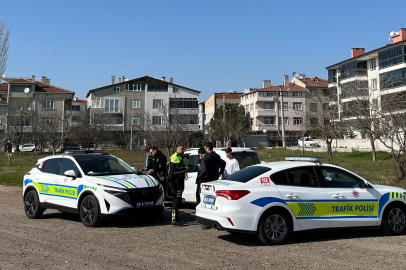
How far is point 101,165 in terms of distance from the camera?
10227 millimetres

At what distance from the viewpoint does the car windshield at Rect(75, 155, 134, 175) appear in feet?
32.8

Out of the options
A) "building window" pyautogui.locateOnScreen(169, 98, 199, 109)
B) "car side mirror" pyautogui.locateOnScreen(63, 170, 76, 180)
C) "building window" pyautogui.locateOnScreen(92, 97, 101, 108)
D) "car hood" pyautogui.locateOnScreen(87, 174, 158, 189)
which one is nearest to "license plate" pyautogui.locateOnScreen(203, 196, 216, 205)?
"car hood" pyautogui.locateOnScreen(87, 174, 158, 189)

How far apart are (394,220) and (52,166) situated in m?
8.37

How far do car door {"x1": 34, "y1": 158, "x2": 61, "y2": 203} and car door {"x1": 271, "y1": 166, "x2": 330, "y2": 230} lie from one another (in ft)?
19.4

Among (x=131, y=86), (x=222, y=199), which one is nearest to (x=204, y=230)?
(x=222, y=199)

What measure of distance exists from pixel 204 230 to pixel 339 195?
301 cm

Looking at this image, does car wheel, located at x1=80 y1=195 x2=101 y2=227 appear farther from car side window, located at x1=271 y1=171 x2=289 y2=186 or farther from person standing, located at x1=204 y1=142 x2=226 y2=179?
A: car side window, located at x1=271 y1=171 x2=289 y2=186

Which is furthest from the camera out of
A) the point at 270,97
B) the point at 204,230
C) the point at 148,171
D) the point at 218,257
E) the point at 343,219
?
the point at 270,97

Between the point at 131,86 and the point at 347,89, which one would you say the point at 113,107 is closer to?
the point at 131,86

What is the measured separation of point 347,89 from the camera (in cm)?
2664

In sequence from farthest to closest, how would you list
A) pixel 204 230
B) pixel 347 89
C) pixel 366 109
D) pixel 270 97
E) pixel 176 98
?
pixel 270 97
pixel 176 98
pixel 347 89
pixel 366 109
pixel 204 230

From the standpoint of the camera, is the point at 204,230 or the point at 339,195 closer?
the point at 339,195

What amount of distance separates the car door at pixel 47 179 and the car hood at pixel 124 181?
4.87ft

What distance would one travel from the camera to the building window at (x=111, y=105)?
71.4 metres
